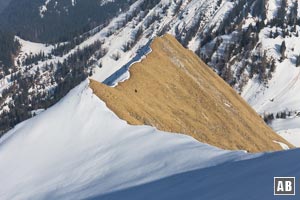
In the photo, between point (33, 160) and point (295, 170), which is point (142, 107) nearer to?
point (33, 160)

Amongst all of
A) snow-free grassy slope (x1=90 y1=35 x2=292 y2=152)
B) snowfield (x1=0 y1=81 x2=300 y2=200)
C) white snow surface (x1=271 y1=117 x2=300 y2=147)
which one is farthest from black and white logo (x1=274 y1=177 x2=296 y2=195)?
white snow surface (x1=271 y1=117 x2=300 y2=147)

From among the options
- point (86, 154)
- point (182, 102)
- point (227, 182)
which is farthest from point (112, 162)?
point (182, 102)

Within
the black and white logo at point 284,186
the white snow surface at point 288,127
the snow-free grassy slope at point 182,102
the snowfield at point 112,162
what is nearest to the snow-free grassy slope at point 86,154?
the snowfield at point 112,162

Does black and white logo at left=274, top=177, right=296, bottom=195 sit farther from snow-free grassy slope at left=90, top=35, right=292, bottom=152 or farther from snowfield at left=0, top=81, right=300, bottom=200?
snow-free grassy slope at left=90, top=35, right=292, bottom=152

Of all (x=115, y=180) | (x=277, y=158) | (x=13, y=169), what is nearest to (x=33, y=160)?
(x=13, y=169)

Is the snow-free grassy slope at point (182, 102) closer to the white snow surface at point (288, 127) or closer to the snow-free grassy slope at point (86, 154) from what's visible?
the snow-free grassy slope at point (86, 154)

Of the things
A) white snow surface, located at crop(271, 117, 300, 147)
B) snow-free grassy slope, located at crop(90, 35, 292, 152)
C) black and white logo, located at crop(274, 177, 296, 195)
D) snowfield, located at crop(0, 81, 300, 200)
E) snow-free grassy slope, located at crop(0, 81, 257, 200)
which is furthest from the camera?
white snow surface, located at crop(271, 117, 300, 147)

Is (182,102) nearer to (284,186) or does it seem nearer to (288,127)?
(284,186)
